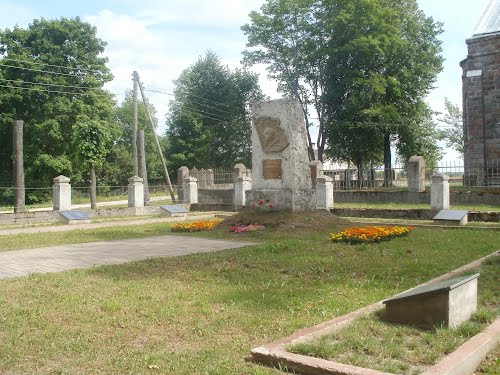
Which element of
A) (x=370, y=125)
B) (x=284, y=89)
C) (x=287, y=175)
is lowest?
(x=287, y=175)

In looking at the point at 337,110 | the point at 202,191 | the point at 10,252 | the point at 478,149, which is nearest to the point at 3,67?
the point at 202,191

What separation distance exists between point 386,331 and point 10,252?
8.86 meters

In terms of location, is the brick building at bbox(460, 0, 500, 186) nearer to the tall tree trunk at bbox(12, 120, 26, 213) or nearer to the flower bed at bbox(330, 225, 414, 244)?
the flower bed at bbox(330, 225, 414, 244)

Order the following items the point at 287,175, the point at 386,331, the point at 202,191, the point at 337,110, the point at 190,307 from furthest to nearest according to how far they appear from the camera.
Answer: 1. the point at 337,110
2. the point at 202,191
3. the point at 287,175
4. the point at 190,307
5. the point at 386,331

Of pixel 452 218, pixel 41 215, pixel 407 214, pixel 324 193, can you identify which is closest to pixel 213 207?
pixel 324 193

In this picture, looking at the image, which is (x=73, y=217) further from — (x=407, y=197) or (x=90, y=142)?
(x=407, y=197)

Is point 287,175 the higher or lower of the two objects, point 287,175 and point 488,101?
the lower

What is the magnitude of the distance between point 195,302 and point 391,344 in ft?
7.87

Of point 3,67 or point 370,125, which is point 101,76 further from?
point 370,125

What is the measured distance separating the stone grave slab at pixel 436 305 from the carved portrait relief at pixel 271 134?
30.2ft

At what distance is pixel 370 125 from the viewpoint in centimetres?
3422

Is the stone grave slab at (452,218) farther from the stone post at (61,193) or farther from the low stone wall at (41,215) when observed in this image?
the stone post at (61,193)

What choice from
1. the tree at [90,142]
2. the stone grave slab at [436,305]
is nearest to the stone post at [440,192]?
the stone grave slab at [436,305]

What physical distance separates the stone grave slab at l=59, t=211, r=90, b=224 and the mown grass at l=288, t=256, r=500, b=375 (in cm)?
1601
